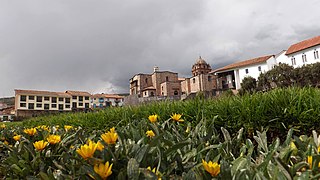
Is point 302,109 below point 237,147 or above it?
above

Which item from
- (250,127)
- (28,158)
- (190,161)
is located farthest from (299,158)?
(28,158)

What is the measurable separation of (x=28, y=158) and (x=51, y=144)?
19cm

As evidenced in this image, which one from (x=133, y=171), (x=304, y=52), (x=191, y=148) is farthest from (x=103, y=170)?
(x=304, y=52)

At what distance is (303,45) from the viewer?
37969 mm

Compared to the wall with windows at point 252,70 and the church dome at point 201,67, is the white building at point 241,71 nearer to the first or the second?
the wall with windows at point 252,70

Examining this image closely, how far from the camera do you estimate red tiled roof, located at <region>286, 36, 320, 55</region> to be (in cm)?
3596

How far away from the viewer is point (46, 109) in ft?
221

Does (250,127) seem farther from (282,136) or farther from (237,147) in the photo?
(237,147)

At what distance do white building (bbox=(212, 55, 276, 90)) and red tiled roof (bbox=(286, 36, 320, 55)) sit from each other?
313 cm

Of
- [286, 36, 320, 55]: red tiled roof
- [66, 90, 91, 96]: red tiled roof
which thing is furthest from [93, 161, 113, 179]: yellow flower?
[66, 90, 91, 96]: red tiled roof

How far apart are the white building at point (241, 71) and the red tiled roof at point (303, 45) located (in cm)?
313

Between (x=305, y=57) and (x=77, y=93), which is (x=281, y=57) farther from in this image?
(x=77, y=93)

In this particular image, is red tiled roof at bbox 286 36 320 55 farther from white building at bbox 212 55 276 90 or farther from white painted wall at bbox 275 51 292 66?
white building at bbox 212 55 276 90

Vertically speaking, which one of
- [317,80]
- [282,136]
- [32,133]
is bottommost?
[282,136]
